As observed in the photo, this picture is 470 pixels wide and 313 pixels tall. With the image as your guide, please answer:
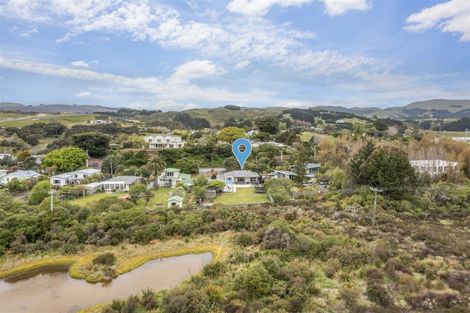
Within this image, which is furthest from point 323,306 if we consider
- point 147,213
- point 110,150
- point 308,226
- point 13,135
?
point 13,135

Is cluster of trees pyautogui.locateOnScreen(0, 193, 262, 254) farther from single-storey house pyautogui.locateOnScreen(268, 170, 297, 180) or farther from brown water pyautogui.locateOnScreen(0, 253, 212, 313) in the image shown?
single-storey house pyautogui.locateOnScreen(268, 170, 297, 180)

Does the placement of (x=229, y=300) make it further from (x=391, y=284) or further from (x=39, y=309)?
(x=39, y=309)

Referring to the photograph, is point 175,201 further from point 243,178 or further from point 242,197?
point 243,178

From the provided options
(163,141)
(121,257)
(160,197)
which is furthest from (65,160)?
(121,257)

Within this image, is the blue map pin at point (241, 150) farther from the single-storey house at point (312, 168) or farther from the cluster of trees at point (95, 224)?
the cluster of trees at point (95, 224)

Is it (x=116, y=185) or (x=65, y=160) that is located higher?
(x=65, y=160)

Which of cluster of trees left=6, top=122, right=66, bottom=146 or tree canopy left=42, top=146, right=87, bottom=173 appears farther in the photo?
cluster of trees left=6, top=122, right=66, bottom=146

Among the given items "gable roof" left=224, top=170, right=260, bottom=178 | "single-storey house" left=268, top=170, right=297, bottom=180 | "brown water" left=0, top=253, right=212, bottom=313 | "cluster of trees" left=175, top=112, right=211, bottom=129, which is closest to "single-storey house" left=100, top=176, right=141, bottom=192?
"gable roof" left=224, top=170, right=260, bottom=178
